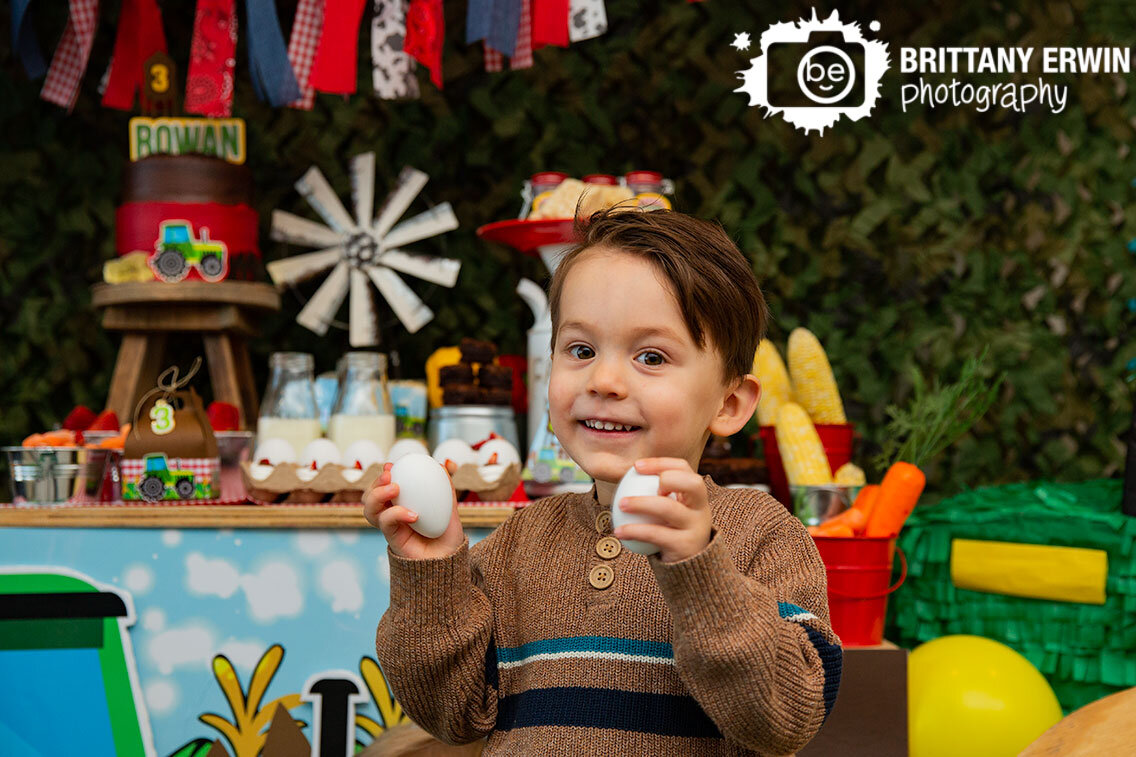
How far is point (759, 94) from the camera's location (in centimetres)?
254

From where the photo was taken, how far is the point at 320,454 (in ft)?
6.44

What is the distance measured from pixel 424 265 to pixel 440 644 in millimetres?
1601

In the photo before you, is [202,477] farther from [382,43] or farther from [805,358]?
[805,358]

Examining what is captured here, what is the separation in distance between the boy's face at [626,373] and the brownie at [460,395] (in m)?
1.21

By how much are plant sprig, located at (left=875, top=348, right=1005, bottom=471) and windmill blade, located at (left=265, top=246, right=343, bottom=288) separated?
4.11ft

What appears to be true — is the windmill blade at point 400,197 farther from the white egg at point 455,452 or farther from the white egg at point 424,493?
the white egg at point 424,493

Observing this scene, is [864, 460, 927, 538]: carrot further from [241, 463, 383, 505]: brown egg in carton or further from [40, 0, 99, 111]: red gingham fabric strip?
[40, 0, 99, 111]: red gingham fabric strip

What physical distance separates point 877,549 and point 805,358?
53 cm

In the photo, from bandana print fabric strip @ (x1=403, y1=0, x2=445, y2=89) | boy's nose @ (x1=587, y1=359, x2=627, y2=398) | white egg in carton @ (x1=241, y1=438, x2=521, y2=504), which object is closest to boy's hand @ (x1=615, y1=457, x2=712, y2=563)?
boy's nose @ (x1=587, y1=359, x2=627, y2=398)

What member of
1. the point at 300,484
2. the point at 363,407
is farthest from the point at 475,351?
the point at 300,484

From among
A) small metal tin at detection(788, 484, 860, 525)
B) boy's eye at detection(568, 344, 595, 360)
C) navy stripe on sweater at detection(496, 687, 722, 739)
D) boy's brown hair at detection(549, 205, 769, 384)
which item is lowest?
navy stripe on sweater at detection(496, 687, 722, 739)

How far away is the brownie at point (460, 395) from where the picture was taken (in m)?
2.12

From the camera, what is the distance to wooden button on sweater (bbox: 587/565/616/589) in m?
0.95

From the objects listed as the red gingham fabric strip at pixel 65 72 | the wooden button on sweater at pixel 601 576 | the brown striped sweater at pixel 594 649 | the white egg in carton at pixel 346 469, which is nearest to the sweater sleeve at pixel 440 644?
the brown striped sweater at pixel 594 649
